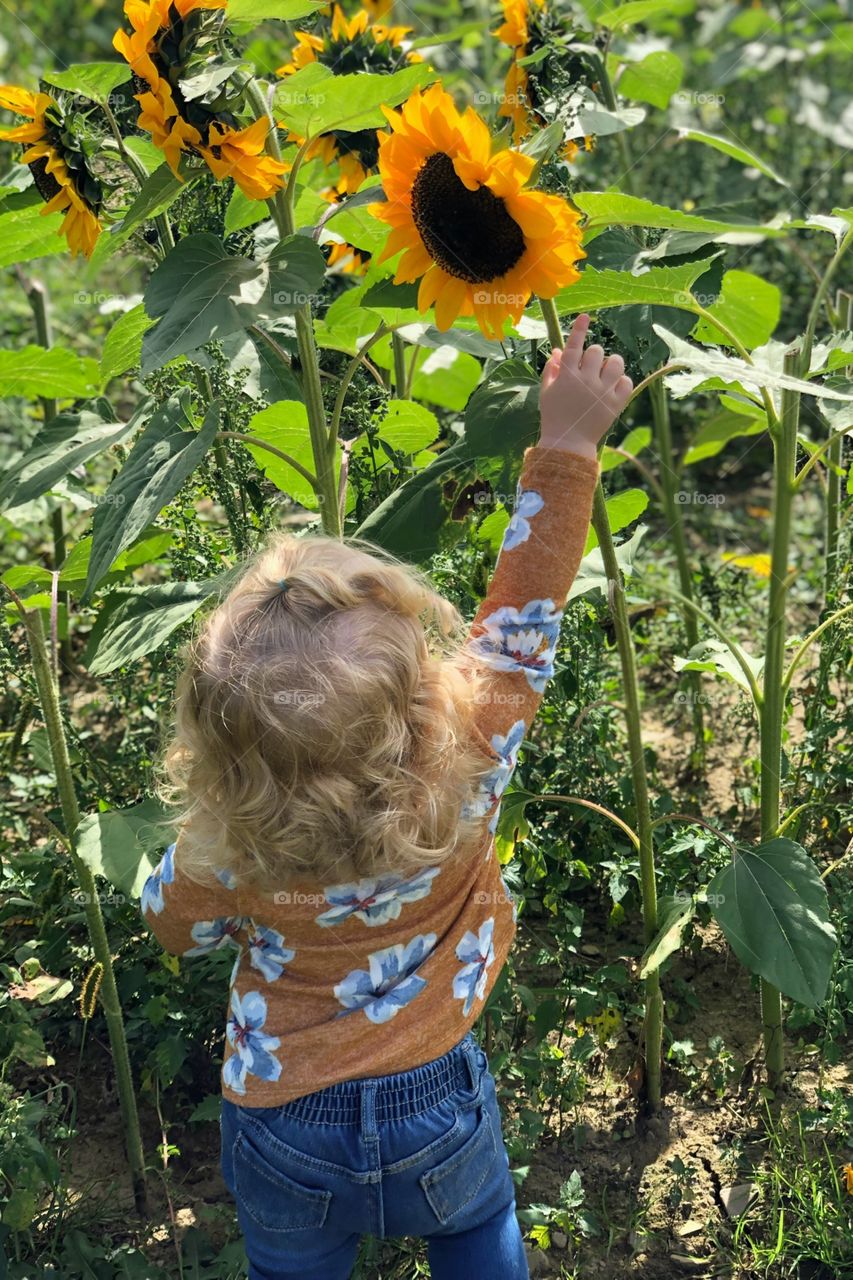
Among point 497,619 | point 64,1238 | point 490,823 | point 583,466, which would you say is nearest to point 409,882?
point 490,823

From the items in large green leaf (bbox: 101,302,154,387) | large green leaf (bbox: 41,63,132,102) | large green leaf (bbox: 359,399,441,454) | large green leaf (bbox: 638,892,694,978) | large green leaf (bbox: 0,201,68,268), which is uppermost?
large green leaf (bbox: 41,63,132,102)

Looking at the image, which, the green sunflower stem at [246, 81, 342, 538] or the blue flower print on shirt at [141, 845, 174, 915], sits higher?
the green sunflower stem at [246, 81, 342, 538]

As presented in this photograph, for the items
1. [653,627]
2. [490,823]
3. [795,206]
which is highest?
[490,823]

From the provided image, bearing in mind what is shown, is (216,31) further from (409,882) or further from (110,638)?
(409,882)

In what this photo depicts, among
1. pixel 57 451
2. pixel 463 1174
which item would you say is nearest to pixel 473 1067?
pixel 463 1174

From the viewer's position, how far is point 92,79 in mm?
1476

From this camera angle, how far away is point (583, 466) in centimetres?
129

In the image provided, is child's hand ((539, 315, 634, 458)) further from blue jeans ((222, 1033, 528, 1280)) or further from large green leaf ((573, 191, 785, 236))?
blue jeans ((222, 1033, 528, 1280))

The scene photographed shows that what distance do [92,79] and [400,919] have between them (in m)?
0.97

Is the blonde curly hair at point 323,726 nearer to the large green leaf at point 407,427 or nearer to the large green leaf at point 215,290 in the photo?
the large green leaf at point 215,290

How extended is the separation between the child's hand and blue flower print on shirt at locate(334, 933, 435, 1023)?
1.67 ft

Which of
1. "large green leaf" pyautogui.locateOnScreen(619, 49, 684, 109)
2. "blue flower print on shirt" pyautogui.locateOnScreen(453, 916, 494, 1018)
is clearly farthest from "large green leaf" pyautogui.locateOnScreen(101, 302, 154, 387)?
"large green leaf" pyautogui.locateOnScreen(619, 49, 684, 109)

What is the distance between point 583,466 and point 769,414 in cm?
31

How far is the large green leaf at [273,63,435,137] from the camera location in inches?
54.1
